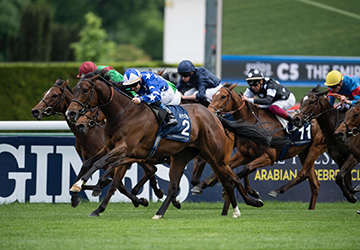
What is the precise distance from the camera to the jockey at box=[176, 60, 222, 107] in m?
7.66

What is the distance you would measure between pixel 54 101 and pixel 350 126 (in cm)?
402

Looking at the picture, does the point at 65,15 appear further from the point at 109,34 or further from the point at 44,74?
the point at 44,74

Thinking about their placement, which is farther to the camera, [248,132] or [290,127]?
[290,127]

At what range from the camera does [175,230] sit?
5340mm

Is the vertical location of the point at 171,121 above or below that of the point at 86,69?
below

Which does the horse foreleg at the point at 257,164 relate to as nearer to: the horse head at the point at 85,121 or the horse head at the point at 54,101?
the horse head at the point at 85,121

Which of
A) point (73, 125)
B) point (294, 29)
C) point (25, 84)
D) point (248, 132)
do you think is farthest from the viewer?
point (25, 84)

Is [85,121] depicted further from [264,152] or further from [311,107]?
[311,107]

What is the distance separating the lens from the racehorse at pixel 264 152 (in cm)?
750

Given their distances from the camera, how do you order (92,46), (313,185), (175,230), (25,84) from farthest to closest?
(92,46) → (25,84) → (313,185) → (175,230)

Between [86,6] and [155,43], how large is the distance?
23.8 feet

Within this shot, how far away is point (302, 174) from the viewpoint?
8.12 metres

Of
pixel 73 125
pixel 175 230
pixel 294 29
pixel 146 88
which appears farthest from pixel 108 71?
pixel 294 29

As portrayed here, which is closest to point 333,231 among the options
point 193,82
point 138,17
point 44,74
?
point 193,82
